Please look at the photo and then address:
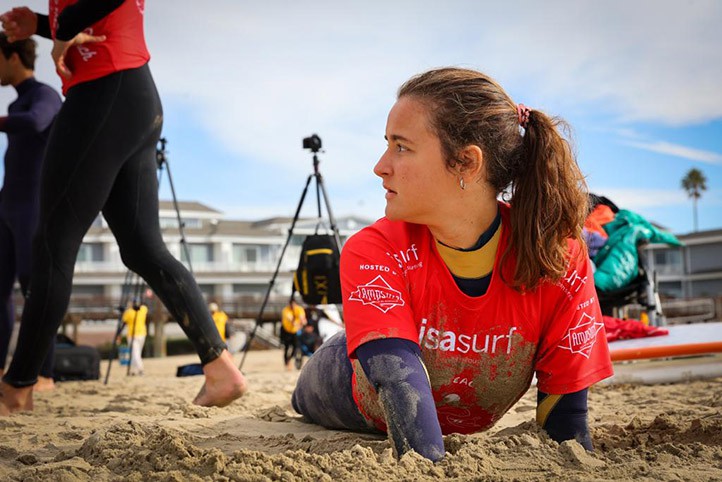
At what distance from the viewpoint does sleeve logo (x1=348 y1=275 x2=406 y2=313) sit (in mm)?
1966

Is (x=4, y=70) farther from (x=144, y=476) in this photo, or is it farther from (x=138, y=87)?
(x=144, y=476)

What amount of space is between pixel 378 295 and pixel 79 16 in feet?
6.32

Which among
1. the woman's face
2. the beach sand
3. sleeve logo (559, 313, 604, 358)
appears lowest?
the beach sand

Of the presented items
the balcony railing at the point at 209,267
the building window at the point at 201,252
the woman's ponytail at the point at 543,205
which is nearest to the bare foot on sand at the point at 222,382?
the woman's ponytail at the point at 543,205

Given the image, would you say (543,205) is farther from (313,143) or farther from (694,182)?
(694,182)

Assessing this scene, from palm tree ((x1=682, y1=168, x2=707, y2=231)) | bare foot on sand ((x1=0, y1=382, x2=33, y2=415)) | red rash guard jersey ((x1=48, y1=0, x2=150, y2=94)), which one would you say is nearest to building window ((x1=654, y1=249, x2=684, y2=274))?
palm tree ((x1=682, y1=168, x2=707, y2=231))

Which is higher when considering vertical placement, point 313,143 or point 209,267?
point 209,267

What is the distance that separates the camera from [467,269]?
2.12 meters

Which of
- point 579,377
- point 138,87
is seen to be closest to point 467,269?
point 579,377

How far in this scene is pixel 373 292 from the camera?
1.99 meters

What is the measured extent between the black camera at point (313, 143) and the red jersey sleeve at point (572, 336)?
435cm

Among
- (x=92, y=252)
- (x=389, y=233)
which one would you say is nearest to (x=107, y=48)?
(x=389, y=233)

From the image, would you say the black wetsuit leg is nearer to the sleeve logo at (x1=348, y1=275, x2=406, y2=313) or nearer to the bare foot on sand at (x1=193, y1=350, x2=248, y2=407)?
the bare foot on sand at (x1=193, y1=350, x2=248, y2=407)

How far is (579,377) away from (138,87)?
2268 millimetres
